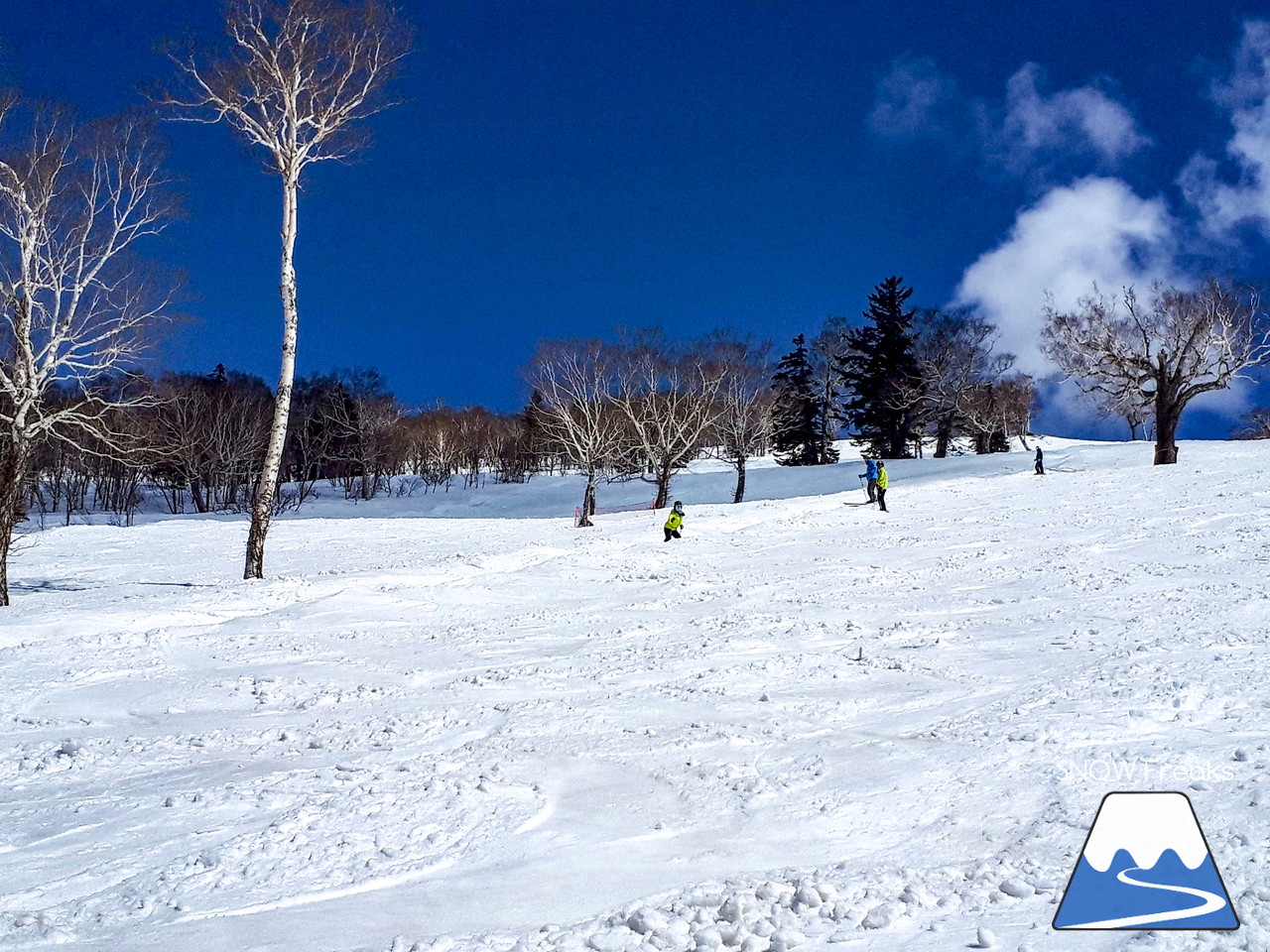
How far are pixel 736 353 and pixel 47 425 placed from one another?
31529mm

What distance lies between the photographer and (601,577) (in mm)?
13477

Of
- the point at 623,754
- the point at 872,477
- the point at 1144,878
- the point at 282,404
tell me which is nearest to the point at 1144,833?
the point at 1144,878

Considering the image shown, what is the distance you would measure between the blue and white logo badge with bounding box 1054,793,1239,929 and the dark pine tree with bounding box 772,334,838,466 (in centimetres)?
4865

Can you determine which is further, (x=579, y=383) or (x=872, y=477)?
(x=579, y=383)

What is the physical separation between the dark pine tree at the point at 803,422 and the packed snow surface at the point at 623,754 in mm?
41639

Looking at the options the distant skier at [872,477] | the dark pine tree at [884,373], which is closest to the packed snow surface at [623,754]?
the distant skier at [872,477]

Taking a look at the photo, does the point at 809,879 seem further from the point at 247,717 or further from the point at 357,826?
the point at 247,717

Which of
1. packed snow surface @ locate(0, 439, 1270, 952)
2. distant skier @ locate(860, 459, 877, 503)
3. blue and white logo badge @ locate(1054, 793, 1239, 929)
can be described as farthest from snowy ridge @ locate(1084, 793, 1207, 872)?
distant skier @ locate(860, 459, 877, 503)

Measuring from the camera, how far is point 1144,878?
311 cm

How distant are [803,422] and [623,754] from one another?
5199 cm

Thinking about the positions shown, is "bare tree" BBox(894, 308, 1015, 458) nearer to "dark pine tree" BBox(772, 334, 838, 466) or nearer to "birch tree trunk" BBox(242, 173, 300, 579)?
"dark pine tree" BBox(772, 334, 838, 466)

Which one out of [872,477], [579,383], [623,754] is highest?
[579,383]

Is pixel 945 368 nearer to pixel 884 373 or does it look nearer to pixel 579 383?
pixel 884 373

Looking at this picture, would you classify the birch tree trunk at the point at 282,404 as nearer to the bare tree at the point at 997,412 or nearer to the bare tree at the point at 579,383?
the bare tree at the point at 579,383
